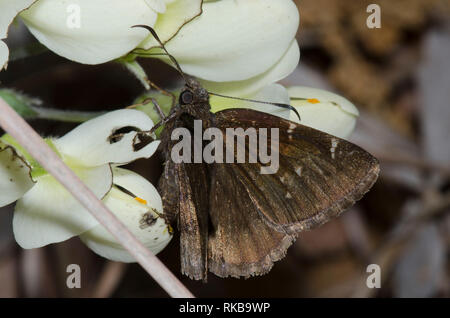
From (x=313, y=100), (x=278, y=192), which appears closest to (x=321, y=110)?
(x=313, y=100)

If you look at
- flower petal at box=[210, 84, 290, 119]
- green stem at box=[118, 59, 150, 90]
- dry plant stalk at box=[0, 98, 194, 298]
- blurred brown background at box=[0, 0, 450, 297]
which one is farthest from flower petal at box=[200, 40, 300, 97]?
blurred brown background at box=[0, 0, 450, 297]

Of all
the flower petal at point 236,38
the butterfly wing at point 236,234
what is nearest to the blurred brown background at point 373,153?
the butterfly wing at point 236,234

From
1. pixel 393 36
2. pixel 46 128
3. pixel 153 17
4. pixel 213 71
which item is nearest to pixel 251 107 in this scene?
pixel 213 71

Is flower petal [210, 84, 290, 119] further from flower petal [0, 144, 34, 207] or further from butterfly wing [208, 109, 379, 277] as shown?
flower petal [0, 144, 34, 207]

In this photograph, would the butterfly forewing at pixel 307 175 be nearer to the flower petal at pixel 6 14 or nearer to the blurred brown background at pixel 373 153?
the flower petal at pixel 6 14

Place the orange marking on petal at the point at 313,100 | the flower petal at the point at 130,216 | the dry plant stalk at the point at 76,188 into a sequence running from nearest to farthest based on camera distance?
1. the dry plant stalk at the point at 76,188
2. the flower petal at the point at 130,216
3. the orange marking on petal at the point at 313,100

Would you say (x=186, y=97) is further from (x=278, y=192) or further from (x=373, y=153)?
(x=373, y=153)

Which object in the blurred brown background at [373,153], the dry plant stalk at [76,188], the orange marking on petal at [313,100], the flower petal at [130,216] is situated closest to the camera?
the dry plant stalk at [76,188]
